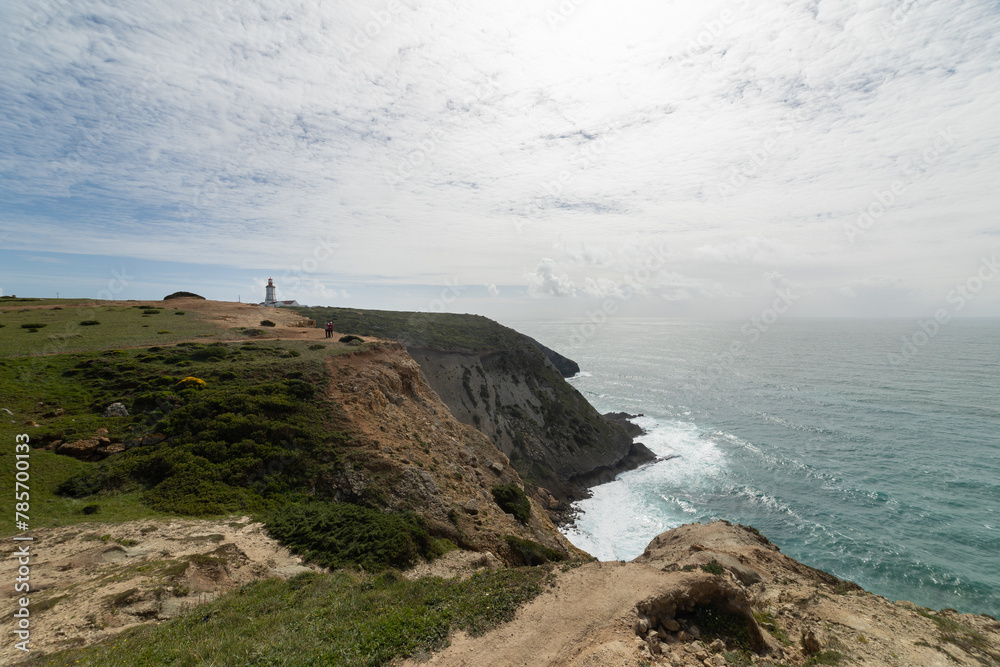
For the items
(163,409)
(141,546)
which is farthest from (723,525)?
(163,409)

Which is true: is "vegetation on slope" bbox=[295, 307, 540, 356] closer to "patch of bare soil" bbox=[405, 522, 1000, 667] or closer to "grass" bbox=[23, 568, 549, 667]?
"grass" bbox=[23, 568, 549, 667]

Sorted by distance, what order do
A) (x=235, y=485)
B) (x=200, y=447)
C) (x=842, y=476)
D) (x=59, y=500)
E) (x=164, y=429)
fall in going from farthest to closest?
(x=842, y=476), (x=164, y=429), (x=200, y=447), (x=235, y=485), (x=59, y=500)

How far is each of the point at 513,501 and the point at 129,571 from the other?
18.3m

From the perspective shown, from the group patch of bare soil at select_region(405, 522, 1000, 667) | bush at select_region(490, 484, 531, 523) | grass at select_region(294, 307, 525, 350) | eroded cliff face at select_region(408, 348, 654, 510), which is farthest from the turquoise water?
grass at select_region(294, 307, 525, 350)

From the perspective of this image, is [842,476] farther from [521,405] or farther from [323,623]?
[323,623]

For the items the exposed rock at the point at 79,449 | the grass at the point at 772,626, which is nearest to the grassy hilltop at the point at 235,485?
the exposed rock at the point at 79,449

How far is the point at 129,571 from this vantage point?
39.9ft

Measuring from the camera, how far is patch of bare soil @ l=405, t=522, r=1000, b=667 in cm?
1064

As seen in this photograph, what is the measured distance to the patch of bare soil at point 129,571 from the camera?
32.7 feet

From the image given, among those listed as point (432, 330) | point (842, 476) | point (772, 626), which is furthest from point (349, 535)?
point (432, 330)

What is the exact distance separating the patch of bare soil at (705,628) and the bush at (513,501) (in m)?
9.34

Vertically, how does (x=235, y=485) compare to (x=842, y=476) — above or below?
above

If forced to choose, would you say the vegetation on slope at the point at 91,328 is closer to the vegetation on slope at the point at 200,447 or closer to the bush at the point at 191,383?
the vegetation on slope at the point at 200,447

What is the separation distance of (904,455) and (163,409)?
7010 cm
